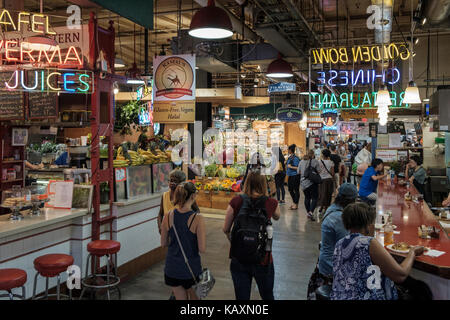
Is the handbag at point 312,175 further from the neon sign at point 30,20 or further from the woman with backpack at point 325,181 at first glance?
the neon sign at point 30,20

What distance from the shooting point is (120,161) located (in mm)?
5996

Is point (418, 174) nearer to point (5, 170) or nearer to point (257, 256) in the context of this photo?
point (257, 256)

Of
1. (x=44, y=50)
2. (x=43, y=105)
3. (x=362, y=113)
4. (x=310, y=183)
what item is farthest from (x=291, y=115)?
(x=44, y=50)

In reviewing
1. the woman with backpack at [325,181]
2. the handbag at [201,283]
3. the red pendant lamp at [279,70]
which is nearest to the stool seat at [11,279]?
the handbag at [201,283]

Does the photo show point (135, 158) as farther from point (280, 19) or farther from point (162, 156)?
point (280, 19)

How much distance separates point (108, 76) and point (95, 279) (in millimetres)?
2757

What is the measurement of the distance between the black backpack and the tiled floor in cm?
187

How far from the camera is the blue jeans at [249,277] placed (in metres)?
3.61

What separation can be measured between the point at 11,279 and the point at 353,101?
7.25m

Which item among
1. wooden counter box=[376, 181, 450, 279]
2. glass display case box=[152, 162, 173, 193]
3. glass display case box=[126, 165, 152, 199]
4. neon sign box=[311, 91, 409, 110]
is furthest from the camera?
neon sign box=[311, 91, 409, 110]

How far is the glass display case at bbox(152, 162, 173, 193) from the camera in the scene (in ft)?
22.1

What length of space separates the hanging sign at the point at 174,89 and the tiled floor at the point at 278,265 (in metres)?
2.49

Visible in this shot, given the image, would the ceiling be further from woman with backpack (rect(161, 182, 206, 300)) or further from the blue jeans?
the blue jeans

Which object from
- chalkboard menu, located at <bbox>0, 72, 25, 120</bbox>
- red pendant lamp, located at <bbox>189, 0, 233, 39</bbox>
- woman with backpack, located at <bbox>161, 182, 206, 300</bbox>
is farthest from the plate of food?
chalkboard menu, located at <bbox>0, 72, 25, 120</bbox>
